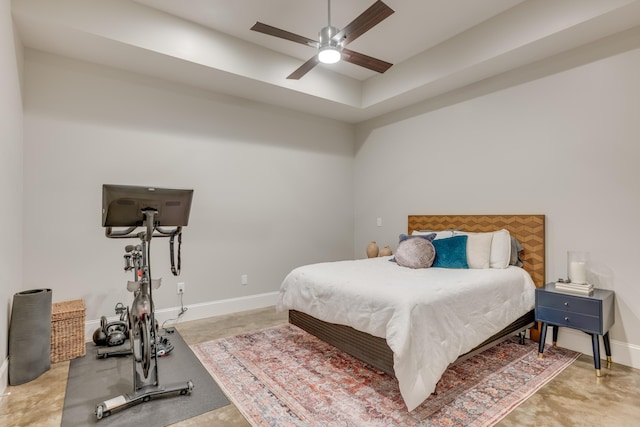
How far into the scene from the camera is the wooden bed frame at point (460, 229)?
2.27 meters

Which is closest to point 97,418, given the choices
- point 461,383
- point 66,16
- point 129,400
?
point 129,400

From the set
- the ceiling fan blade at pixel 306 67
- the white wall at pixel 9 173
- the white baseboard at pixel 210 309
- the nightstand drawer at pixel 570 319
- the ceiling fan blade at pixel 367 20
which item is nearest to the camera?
the ceiling fan blade at pixel 367 20

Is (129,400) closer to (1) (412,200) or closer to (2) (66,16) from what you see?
(2) (66,16)

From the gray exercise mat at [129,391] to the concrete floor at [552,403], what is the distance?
0.07m

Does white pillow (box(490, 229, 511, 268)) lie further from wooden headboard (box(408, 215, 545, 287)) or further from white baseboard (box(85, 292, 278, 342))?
white baseboard (box(85, 292, 278, 342))

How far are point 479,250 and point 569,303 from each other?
81 cm

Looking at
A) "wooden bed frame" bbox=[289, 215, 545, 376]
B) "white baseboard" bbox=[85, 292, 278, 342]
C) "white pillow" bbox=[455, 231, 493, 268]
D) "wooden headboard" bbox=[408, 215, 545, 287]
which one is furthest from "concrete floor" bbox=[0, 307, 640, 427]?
"white pillow" bbox=[455, 231, 493, 268]

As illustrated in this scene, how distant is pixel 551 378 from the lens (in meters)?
2.43

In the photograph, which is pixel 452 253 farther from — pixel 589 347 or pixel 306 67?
pixel 306 67

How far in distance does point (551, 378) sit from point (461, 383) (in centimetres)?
72

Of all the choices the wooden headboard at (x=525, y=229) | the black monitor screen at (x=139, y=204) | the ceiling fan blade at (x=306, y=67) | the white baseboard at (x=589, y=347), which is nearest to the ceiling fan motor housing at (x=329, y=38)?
the ceiling fan blade at (x=306, y=67)

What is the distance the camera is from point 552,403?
2.10 m

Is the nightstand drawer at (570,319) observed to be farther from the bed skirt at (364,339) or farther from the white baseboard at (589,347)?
the white baseboard at (589,347)

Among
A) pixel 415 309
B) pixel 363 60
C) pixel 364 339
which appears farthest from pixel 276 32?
pixel 364 339
